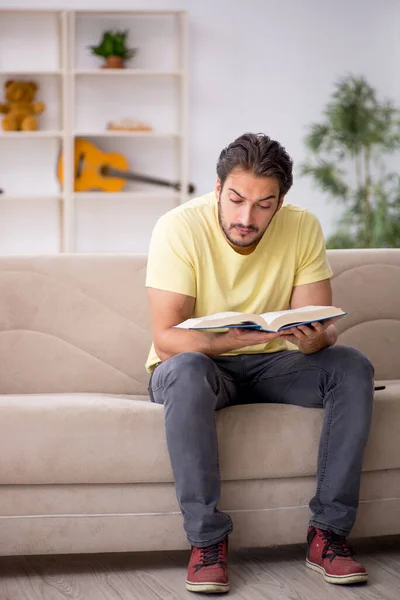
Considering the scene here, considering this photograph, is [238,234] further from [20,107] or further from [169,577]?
[20,107]

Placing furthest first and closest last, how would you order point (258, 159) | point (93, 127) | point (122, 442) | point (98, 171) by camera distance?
1. point (93, 127)
2. point (98, 171)
3. point (258, 159)
4. point (122, 442)

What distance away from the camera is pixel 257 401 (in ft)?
7.47

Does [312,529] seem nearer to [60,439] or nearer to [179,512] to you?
[179,512]

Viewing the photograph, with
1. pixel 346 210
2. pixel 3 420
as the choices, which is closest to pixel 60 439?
pixel 3 420

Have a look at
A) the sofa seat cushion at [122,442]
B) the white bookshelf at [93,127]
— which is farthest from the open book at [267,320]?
the white bookshelf at [93,127]

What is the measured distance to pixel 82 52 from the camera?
19.9 ft

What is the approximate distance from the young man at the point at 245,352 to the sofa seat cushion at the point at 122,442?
7cm

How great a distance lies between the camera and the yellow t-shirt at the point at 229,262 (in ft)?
7.18

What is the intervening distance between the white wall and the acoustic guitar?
0.28 metres

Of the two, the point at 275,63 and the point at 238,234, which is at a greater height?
the point at 275,63

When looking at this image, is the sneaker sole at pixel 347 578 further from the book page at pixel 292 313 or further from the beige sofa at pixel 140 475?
the book page at pixel 292 313

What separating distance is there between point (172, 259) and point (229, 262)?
16 centimetres

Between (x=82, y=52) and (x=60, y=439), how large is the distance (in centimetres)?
457

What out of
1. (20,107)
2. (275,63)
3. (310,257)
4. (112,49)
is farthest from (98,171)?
(310,257)
